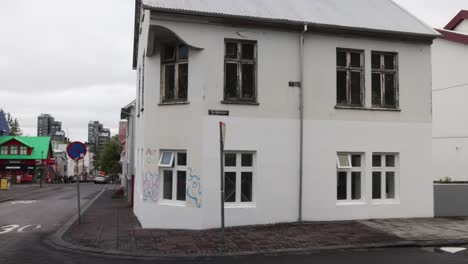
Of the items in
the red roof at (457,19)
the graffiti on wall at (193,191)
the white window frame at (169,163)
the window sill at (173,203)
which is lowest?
the window sill at (173,203)

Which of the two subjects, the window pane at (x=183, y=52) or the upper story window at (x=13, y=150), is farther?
the upper story window at (x=13, y=150)

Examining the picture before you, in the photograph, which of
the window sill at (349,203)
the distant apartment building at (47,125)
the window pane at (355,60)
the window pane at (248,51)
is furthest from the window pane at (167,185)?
the distant apartment building at (47,125)

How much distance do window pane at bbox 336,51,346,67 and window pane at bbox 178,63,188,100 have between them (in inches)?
186

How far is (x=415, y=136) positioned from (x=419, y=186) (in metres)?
1.58

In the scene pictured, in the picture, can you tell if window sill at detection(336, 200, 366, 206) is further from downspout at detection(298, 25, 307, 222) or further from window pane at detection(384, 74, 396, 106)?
window pane at detection(384, 74, 396, 106)

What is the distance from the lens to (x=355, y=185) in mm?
14398

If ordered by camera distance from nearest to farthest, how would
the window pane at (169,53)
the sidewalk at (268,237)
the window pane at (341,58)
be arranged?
the sidewalk at (268,237) → the window pane at (169,53) → the window pane at (341,58)

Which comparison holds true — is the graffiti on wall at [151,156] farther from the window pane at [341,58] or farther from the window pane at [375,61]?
the window pane at [375,61]

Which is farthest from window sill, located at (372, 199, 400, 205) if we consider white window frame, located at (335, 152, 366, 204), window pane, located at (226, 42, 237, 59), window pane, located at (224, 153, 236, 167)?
window pane, located at (226, 42, 237, 59)

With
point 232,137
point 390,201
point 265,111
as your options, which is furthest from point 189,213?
point 390,201

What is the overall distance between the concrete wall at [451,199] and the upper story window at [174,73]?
862cm

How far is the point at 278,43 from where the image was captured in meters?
13.6

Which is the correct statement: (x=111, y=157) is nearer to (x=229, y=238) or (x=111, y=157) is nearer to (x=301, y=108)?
(x=301, y=108)

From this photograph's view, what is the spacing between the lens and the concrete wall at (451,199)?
583 inches
